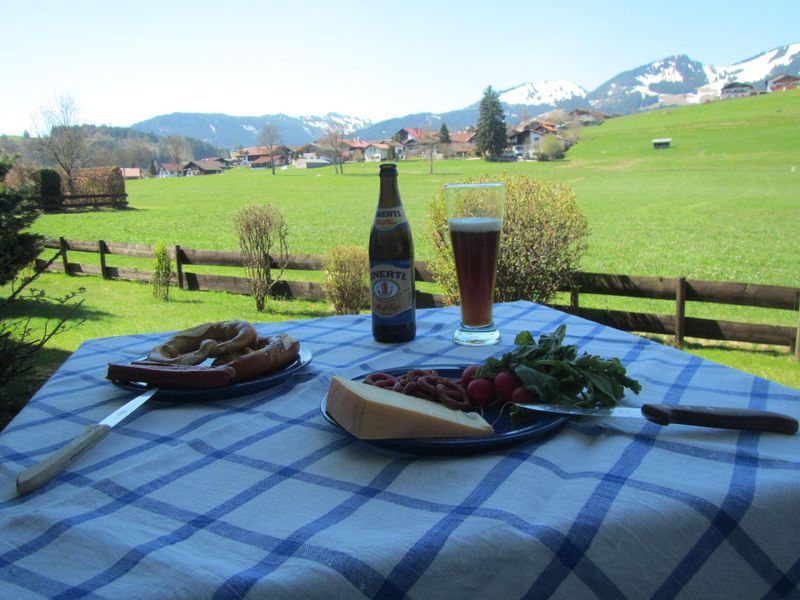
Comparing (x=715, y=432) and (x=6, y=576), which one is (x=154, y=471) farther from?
(x=715, y=432)

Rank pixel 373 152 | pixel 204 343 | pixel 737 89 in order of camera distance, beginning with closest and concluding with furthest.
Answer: pixel 204 343 → pixel 373 152 → pixel 737 89

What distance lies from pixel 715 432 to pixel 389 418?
46cm

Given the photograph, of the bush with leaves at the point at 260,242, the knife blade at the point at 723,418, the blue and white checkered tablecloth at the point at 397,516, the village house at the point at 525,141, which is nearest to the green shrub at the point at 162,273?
the bush with leaves at the point at 260,242

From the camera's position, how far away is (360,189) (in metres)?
34.1

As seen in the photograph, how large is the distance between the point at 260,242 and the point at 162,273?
6.78 feet

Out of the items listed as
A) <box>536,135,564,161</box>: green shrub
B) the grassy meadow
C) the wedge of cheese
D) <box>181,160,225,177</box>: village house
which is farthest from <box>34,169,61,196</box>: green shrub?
<box>181,160,225,177</box>: village house

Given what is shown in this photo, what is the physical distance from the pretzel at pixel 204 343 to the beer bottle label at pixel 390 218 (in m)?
0.41

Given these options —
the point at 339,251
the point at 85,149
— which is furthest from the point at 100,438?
the point at 85,149

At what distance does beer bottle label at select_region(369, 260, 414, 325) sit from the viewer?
4.38 feet

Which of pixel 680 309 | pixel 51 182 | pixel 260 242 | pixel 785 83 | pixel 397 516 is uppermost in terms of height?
pixel 785 83

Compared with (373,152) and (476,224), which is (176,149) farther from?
(476,224)

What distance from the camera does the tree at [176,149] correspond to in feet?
164

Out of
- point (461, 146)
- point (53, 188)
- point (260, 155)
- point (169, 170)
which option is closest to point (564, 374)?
point (53, 188)

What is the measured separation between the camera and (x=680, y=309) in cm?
523
